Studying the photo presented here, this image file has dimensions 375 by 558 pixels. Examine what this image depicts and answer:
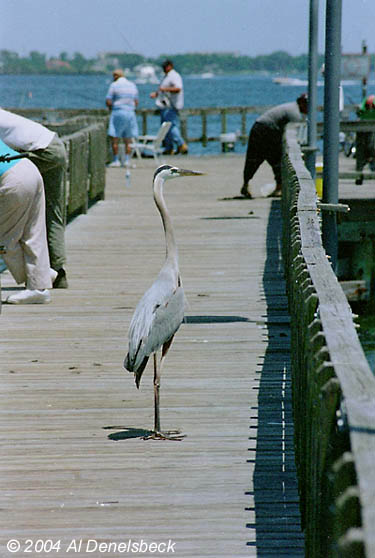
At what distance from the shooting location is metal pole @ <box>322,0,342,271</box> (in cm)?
823

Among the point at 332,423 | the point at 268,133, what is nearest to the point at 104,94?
the point at 268,133

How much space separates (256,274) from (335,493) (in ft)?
25.0

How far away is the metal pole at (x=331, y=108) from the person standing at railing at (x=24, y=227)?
2.32 meters

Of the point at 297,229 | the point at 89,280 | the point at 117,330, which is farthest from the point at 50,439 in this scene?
the point at 89,280

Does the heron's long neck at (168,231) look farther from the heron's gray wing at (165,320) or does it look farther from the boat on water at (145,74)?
the boat on water at (145,74)

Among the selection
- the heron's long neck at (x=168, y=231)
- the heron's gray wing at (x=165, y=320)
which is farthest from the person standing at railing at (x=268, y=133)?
the heron's gray wing at (x=165, y=320)

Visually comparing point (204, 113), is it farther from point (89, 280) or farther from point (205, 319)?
point (205, 319)

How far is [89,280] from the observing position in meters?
10.6

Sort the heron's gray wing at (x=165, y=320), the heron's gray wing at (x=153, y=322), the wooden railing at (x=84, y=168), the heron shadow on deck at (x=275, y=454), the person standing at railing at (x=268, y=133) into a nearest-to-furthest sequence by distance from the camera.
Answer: the heron shadow on deck at (x=275, y=454), the heron's gray wing at (x=153, y=322), the heron's gray wing at (x=165, y=320), the wooden railing at (x=84, y=168), the person standing at railing at (x=268, y=133)

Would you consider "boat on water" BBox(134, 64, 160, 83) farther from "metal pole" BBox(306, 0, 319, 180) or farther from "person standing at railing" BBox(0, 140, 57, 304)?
"person standing at railing" BBox(0, 140, 57, 304)

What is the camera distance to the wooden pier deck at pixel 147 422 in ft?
15.0

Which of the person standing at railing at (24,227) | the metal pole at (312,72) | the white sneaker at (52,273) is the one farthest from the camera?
the metal pole at (312,72)

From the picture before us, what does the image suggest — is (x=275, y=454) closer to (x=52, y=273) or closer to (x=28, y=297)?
(x=28, y=297)

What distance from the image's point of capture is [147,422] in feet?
19.9
